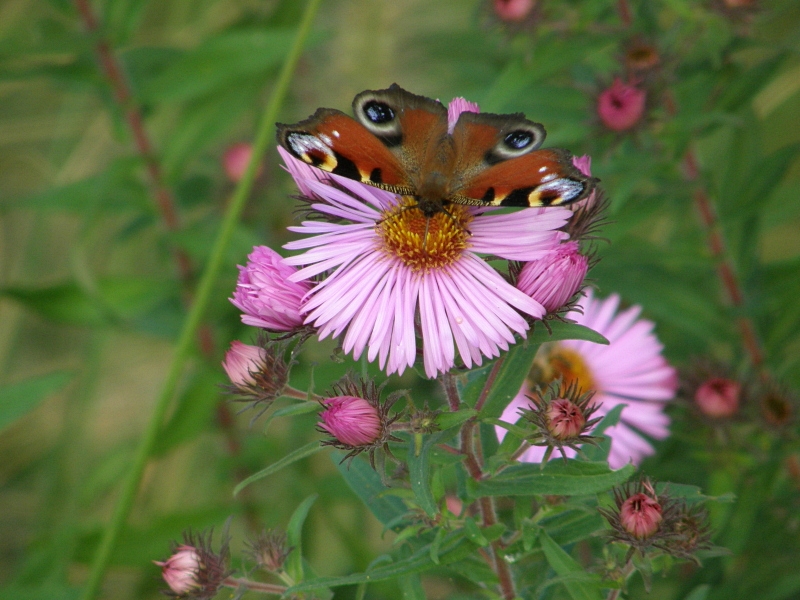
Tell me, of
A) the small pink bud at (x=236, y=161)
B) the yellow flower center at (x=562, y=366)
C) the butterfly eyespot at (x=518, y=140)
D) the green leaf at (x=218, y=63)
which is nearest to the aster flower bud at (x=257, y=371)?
the butterfly eyespot at (x=518, y=140)

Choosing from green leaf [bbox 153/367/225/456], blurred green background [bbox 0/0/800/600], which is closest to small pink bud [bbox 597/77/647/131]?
blurred green background [bbox 0/0/800/600]

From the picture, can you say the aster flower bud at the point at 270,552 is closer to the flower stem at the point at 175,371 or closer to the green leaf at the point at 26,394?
the flower stem at the point at 175,371

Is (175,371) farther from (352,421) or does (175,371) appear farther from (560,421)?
(560,421)

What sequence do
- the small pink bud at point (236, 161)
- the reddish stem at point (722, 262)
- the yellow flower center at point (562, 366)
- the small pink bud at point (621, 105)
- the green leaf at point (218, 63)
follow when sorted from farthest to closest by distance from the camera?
1. the small pink bud at point (236, 161)
2. the green leaf at point (218, 63)
3. the reddish stem at point (722, 262)
4. the yellow flower center at point (562, 366)
5. the small pink bud at point (621, 105)

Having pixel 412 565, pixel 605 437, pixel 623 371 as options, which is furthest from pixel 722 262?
pixel 412 565

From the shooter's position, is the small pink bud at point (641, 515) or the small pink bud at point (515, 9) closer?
the small pink bud at point (641, 515)

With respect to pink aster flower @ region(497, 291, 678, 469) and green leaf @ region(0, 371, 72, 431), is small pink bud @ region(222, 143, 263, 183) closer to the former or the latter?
green leaf @ region(0, 371, 72, 431)
